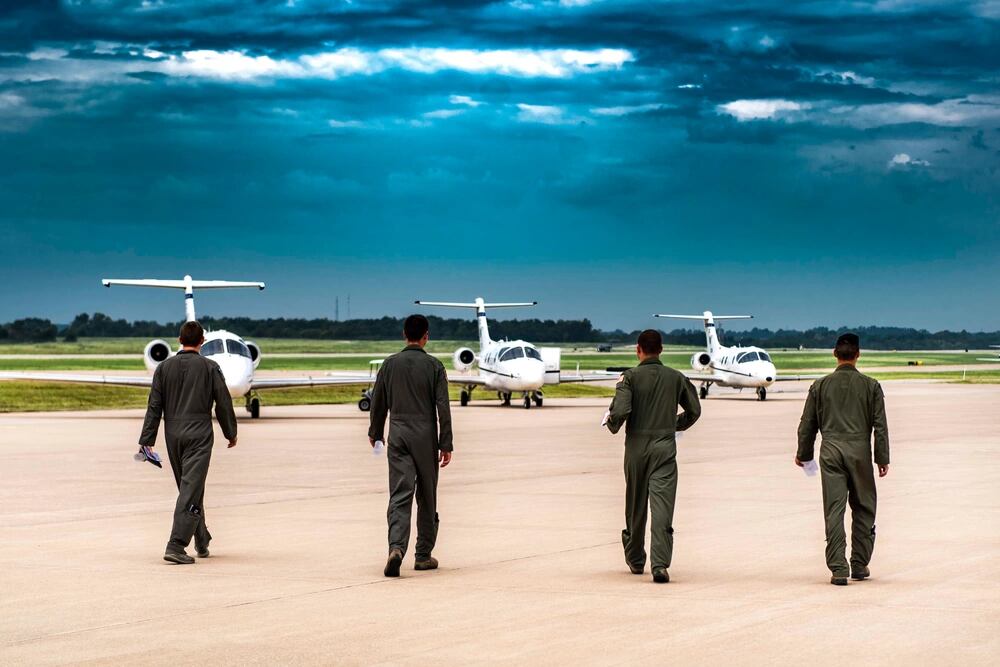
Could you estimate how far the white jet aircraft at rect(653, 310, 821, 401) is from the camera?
2308 inches

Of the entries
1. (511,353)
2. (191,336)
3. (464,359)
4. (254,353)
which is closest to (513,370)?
(511,353)

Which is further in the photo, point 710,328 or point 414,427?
point 710,328

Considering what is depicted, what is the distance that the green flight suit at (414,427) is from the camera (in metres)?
12.4

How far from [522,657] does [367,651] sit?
977 mm

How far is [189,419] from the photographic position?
13008 mm

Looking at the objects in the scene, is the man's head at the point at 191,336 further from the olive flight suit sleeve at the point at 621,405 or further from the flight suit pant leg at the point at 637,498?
the flight suit pant leg at the point at 637,498

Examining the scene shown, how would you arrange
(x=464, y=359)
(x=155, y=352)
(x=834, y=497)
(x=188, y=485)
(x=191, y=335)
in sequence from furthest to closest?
(x=464, y=359) → (x=155, y=352) → (x=191, y=335) → (x=188, y=485) → (x=834, y=497)

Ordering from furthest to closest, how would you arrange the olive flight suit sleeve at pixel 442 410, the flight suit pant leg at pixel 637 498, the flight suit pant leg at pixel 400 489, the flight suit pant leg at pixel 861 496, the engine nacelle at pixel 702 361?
the engine nacelle at pixel 702 361 < the olive flight suit sleeve at pixel 442 410 < the flight suit pant leg at pixel 400 489 < the flight suit pant leg at pixel 637 498 < the flight suit pant leg at pixel 861 496

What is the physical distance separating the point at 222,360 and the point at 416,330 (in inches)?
1056

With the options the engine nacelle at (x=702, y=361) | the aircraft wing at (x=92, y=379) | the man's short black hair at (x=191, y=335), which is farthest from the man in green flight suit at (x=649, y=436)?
the engine nacelle at (x=702, y=361)

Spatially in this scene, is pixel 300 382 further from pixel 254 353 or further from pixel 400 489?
pixel 400 489

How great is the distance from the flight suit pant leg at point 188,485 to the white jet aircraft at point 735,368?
153 feet

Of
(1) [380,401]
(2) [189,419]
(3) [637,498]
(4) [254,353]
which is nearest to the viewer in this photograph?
(3) [637,498]

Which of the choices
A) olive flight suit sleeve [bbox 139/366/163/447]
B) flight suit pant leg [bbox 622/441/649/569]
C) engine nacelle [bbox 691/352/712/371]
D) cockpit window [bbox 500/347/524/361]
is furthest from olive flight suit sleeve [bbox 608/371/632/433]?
engine nacelle [bbox 691/352/712/371]
